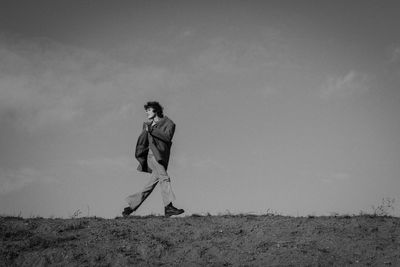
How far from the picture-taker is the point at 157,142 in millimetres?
9562

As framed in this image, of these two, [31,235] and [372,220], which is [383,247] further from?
[31,235]

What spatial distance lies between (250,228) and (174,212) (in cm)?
174

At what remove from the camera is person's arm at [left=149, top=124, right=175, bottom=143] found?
372 inches

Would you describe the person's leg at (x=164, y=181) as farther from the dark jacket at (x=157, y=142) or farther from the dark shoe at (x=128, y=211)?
the dark shoe at (x=128, y=211)

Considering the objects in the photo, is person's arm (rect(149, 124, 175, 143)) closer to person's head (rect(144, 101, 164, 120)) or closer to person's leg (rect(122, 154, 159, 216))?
person's head (rect(144, 101, 164, 120))

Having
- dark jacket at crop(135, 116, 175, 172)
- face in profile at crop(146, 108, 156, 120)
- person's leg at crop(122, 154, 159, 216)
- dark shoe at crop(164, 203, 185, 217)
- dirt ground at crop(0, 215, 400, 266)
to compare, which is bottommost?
dirt ground at crop(0, 215, 400, 266)

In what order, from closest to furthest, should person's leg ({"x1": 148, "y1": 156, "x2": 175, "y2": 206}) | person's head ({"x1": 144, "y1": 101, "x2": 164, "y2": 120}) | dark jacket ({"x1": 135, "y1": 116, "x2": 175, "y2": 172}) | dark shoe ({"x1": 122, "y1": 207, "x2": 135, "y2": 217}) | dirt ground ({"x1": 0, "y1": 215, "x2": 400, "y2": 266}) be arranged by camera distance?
dirt ground ({"x1": 0, "y1": 215, "x2": 400, "y2": 266}) < person's leg ({"x1": 148, "y1": 156, "x2": 175, "y2": 206}) < dark shoe ({"x1": 122, "y1": 207, "x2": 135, "y2": 217}) < dark jacket ({"x1": 135, "y1": 116, "x2": 175, "y2": 172}) < person's head ({"x1": 144, "y1": 101, "x2": 164, "y2": 120})

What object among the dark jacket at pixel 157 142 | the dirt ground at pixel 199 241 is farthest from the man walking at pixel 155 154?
the dirt ground at pixel 199 241

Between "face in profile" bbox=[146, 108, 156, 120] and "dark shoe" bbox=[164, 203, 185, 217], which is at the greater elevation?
"face in profile" bbox=[146, 108, 156, 120]

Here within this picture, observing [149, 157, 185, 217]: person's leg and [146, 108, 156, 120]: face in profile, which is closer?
[149, 157, 185, 217]: person's leg

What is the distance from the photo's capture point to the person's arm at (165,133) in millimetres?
9445

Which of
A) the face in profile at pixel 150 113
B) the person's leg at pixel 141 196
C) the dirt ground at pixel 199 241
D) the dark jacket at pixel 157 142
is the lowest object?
the dirt ground at pixel 199 241

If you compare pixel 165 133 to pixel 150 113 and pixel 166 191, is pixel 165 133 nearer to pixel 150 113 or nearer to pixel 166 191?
pixel 150 113

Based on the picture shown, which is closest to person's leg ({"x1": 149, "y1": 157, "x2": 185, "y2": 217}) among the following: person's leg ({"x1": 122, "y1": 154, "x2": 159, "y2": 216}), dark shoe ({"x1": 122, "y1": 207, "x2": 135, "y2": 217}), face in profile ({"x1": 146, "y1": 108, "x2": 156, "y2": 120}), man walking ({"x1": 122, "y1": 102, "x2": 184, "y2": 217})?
man walking ({"x1": 122, "y1": 102, "x2": 184, "y2": 217})
